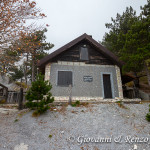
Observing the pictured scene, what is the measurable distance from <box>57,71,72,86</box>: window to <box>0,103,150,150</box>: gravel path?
2.76 m

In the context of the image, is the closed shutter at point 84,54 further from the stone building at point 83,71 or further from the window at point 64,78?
the window at point 64,78

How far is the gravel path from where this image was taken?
4.15 metres

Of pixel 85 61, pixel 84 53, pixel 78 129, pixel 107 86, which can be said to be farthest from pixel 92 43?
pixel 78 129

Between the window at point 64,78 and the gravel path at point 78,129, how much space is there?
276 cm

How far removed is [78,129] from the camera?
5.01 meters

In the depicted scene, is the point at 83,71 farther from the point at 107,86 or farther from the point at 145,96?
the point at 145,96

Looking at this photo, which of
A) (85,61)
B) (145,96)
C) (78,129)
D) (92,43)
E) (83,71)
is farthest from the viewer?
(145,96)

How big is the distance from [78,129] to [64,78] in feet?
16.5

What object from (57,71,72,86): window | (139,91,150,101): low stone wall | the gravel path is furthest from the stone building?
(139,91,150,101): low stone wall

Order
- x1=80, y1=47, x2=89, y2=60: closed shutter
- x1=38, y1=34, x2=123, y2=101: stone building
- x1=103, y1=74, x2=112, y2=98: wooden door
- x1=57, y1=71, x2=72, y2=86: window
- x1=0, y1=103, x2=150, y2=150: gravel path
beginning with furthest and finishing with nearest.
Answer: x1=80, y1=47, x2=89, y2=60: closed shutter
x1=103, y1=74, x2=112, y2=98: wooden door
x1=57, y1=71, x2=72, y2=86: window
x1=38, y1=34, x2=123, y2=101: stone building
x1=0, y1=103, x2=150, y2=150: gravel path

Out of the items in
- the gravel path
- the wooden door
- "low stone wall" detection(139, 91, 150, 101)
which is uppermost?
the wooden door

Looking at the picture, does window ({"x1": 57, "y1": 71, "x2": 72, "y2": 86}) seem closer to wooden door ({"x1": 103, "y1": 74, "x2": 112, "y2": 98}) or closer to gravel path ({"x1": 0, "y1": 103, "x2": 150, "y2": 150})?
gravel path ({"x1": 0, "y1": 103, "x2": 150, "y2": 150})

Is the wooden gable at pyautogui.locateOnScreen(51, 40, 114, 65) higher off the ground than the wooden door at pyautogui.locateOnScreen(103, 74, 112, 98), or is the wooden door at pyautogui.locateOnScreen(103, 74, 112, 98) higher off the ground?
the wooden gable at pyautogui.locateOnScreen(51, 40, 114, 65)

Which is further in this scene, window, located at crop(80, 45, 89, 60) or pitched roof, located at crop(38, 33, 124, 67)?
window, located at crop(80, 45, 89, 60)
